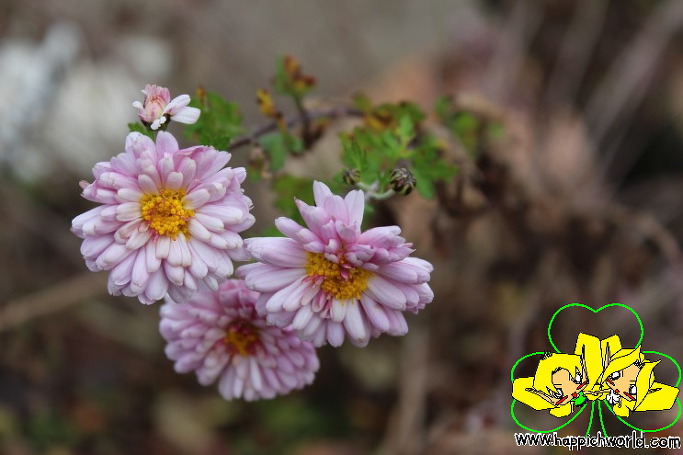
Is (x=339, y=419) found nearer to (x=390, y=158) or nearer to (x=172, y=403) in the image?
(x=172, y=403)

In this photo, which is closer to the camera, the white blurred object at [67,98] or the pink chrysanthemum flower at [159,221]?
the pink chrysanthemum flower at [159,221]

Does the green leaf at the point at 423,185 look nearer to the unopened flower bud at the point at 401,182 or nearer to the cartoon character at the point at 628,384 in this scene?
the unopened flower bud at the point at 401,182

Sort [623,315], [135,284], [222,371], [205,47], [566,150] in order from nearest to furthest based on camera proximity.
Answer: [135,284], [222,371], [623,315], [205,47], [566,150]

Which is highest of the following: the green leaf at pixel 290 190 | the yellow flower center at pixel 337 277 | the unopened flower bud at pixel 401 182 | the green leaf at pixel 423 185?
the green leaf at pixel 423 185

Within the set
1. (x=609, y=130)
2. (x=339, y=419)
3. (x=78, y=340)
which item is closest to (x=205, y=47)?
(x=78, y=340)

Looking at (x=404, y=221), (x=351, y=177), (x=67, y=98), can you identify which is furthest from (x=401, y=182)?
(x=67, y=98)

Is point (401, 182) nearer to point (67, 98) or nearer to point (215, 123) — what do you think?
point (215, 123)

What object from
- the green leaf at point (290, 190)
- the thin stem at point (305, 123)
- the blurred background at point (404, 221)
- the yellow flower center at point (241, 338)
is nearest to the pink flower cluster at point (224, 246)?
the yellow flower center at point (241, 338)
